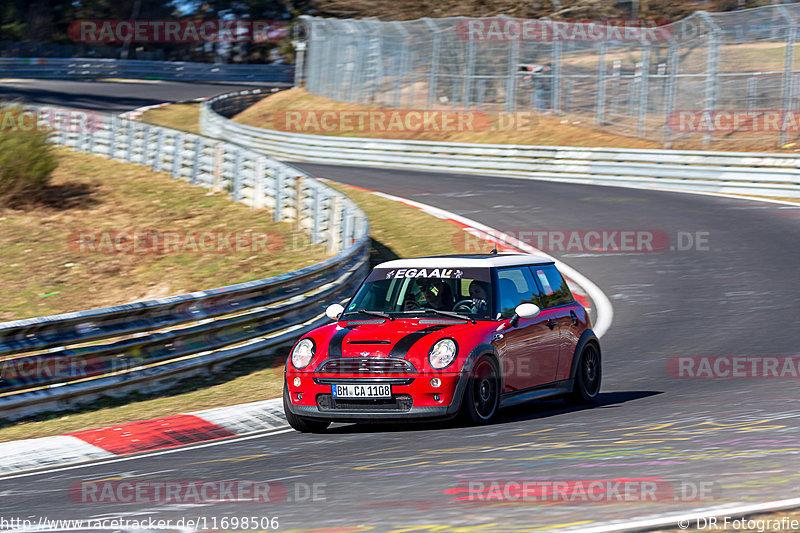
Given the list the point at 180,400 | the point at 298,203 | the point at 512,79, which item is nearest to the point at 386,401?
the point at 180,400

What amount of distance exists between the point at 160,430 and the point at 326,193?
9.77 meters

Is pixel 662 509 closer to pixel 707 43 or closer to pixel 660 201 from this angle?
pixel 660 201

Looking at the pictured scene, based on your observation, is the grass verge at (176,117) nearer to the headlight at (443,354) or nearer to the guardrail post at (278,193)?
the guardrail post at (278,193)

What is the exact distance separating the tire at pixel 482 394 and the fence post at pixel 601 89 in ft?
82.3

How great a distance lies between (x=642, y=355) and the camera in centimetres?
1204

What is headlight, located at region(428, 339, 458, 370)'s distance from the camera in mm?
8281

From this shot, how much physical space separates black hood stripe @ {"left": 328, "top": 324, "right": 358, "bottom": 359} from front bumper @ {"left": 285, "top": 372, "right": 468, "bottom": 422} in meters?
0.18

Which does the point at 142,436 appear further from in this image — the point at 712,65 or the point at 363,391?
the point at 712,65

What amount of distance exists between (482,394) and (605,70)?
83.0ft

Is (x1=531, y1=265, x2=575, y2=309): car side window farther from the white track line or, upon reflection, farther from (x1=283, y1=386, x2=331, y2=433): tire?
the white track line

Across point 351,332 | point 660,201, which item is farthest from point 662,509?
point 660,201

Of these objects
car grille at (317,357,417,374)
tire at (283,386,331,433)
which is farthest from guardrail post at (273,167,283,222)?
car grille at (317,357,417,374)

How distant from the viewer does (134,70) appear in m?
64.0

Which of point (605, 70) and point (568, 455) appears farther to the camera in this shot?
point (605, 70)
